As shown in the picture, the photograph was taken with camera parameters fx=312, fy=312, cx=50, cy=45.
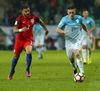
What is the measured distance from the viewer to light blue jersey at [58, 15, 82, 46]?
8250mm

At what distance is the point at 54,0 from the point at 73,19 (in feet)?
68.5

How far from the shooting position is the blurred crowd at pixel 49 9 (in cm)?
2691

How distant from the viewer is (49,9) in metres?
28.2

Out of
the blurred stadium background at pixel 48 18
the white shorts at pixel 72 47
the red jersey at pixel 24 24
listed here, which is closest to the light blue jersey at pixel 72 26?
the white shorts at pixel 72 47

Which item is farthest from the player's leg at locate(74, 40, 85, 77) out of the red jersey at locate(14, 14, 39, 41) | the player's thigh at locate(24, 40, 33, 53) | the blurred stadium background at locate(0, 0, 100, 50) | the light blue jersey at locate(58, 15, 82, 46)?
the blurred stadium background at locate(0, 0, 100, 50)

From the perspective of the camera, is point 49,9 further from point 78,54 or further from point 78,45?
point 78,54

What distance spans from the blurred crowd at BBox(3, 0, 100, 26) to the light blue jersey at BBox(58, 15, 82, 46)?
18.7 m

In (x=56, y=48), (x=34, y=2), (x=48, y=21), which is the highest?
(x=34, y=2)

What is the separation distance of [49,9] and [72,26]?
20.2m

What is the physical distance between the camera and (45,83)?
7500 millimetres

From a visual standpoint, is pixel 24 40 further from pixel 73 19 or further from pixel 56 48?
pixel 56 48

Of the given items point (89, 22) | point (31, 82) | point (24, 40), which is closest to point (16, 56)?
point (24, 40)

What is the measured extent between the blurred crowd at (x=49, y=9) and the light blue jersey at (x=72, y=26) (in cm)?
1868

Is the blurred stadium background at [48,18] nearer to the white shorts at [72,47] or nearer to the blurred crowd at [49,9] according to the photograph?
the blurred crowd at [49,9]
